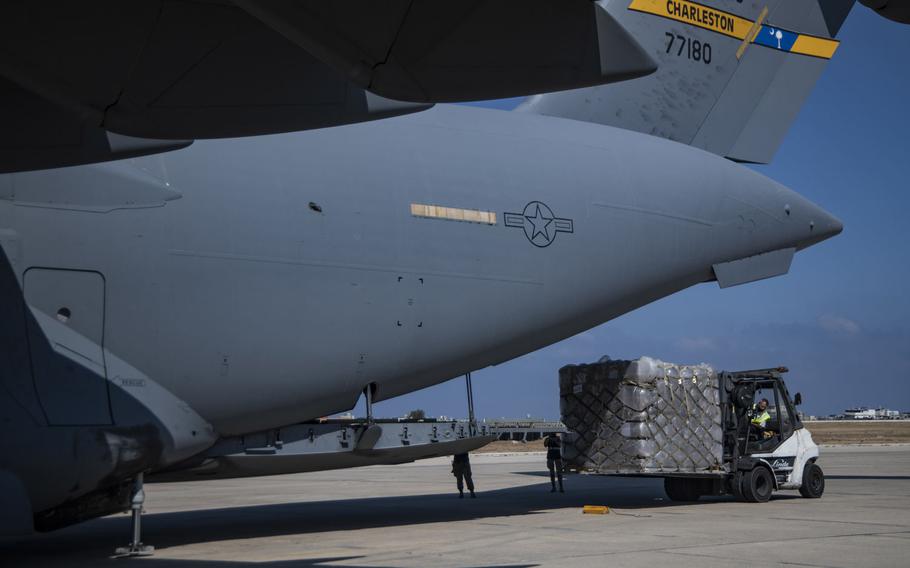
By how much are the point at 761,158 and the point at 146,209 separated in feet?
28.6

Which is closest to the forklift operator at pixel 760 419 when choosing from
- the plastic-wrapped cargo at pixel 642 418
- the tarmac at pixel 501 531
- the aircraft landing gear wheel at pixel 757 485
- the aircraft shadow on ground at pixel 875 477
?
the aircraft landing gear wheel at pixel 757 485

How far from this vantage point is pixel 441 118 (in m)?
11.4

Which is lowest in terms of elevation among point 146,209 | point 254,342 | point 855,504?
point 855,504

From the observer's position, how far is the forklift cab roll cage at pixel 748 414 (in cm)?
1470

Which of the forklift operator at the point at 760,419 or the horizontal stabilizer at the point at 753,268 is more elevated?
the horizontal stabilizer at the point at 753,268

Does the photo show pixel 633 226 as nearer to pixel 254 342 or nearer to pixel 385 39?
pixel 254 342

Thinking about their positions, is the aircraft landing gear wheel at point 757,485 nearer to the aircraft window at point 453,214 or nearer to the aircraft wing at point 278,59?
the aircraft window at point 453,214

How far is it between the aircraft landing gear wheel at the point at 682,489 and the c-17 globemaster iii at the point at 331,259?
391 centimetres

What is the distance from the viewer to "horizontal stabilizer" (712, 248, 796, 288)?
502 inches

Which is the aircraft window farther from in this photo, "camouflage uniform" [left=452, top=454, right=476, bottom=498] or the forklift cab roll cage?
"camouflage uniform" [left=452, top=454, right=476, bottom=498]

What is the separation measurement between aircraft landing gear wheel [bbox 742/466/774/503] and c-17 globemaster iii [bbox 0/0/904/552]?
3.35 meters

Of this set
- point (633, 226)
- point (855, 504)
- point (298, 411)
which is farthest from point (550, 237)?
point (855, 504)

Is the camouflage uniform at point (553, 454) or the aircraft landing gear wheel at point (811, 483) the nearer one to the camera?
the aircraft landing gear wheel at point (811, 483)

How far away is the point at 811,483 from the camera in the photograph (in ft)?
49.0
